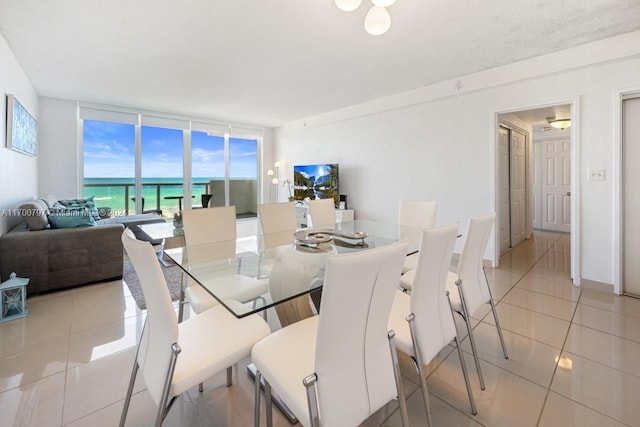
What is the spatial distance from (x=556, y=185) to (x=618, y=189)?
3.63 metres

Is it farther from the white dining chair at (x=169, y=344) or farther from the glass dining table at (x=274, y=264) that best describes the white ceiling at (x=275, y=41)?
the white dining chair at (x=169, y=344)

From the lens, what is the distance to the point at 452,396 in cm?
154

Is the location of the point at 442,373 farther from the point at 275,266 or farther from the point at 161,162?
the point at 161,162

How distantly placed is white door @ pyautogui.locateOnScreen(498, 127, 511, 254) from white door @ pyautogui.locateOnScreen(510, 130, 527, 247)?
0.63 feet

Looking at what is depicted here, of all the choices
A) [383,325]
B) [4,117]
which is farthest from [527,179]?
[4,117]

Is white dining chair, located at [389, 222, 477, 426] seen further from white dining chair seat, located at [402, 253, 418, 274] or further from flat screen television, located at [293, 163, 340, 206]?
flat screen television, located at [293, 163, 340, 206]

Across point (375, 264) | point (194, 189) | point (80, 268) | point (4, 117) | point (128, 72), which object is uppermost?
point (128, 72)

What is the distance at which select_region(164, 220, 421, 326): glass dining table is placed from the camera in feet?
4.51

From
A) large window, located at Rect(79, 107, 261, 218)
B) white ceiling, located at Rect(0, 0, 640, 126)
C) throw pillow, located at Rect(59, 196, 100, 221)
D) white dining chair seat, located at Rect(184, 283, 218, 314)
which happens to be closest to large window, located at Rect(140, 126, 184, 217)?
large window, located at Rect(79, 107, 261, 218)

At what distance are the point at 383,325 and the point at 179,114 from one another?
6.11m

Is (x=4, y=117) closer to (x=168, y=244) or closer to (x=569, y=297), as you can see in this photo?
(x=168, y=244)

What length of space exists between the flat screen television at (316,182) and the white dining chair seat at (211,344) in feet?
12.8

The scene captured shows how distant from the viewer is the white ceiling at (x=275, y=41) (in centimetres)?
229

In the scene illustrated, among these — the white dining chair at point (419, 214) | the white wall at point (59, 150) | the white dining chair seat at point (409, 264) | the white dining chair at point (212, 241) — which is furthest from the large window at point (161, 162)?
the white dining chair seat at point (409, 264)
